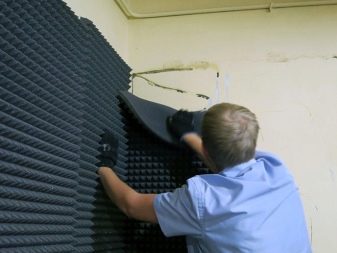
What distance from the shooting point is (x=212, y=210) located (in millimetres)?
1416

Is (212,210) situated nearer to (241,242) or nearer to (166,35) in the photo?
(241,242)

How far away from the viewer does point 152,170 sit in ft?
6.35

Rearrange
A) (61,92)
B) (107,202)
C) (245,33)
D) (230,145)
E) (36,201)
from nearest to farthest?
(36,201) < (61,92) < (230,145) < (107,202) < (245,33)

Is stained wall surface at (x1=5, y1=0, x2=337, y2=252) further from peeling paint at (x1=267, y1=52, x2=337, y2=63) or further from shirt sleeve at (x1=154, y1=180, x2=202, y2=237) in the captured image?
shirt sleeve at (x1=154, y1=180, x2=202, y2=237)

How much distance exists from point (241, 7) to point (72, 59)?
1.25 meters

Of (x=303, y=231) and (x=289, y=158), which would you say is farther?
(x=289, y=158)

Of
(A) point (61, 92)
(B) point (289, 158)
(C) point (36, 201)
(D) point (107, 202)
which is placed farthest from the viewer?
(B) point (289, 158)

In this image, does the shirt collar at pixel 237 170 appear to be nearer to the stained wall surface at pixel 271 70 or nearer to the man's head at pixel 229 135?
the man's head at pixel 229 135

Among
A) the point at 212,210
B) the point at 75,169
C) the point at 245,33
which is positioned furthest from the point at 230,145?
the point at 245,33

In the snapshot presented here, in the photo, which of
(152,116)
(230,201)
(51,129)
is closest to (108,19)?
(152,116)

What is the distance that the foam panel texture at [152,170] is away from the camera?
187 centimetres

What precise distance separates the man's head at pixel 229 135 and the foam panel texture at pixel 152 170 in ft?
1.12

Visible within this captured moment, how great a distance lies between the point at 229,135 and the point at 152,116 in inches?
20.3

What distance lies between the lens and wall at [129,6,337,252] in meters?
2.07
